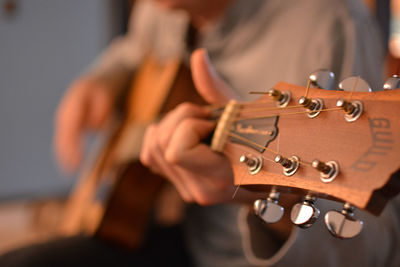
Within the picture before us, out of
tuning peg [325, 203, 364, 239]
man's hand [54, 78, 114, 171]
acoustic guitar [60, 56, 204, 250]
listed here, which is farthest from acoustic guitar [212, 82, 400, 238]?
man's hand [54, 78, 114, 171]

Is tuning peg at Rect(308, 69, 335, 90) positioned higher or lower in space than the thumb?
higher

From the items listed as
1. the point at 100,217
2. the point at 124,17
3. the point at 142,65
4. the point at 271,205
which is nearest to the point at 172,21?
the point at 142,65

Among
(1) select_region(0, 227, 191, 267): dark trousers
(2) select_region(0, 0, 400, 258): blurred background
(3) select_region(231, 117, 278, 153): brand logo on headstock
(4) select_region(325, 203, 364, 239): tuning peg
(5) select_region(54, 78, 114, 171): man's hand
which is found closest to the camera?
(4) select_region(325, 203, 364, 239): tuning peg

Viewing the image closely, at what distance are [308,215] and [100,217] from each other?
549mm

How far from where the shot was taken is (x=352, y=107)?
0.31 meters

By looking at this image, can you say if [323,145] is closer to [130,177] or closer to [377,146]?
[377,146]

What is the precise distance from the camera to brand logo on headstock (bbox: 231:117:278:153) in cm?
38

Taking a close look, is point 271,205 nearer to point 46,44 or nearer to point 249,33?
point 249,33

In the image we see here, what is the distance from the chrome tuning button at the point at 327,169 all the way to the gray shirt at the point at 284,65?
1.2 inches

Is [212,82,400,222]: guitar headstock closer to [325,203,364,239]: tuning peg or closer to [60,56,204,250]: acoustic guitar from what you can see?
[325,203,364,239]: tuning peg

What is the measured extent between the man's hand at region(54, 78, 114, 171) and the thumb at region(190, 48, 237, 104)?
59 centimetres

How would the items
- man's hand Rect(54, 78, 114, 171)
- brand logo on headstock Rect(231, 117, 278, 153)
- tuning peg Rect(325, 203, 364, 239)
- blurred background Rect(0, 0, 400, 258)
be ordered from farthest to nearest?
blurred background Rect(0, 0, 400, 258) → man's hand Rect(54, 78, 114, 171) → brand logo on headstock Rect(231, 117, 278, 153) → tuning peg Rect(325, 203, 364, 239)

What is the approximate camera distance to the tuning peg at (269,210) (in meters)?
0.32

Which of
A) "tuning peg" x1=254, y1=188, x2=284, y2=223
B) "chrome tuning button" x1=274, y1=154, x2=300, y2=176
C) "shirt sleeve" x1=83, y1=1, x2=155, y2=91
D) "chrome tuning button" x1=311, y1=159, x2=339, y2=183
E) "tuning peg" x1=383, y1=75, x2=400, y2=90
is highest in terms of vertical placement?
"tuning peg" x1=383, y1=75, x2=400, y2=90
